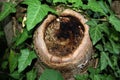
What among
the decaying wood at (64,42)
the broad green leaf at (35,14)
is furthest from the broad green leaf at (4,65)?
the broad green leaf at (35,14)

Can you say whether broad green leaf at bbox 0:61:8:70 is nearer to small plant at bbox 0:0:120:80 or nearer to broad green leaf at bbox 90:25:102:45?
small plant at bbox 0:0:120:80

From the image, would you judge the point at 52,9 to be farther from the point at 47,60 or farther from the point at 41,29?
the point at 47,60

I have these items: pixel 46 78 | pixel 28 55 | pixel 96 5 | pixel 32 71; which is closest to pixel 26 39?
pixel 28 55

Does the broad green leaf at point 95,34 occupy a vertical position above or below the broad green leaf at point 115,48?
above

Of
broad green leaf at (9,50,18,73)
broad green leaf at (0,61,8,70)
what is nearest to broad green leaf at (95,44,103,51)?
broad green leaf at (9,50,18,73)

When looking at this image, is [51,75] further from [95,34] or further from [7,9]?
[7,9]

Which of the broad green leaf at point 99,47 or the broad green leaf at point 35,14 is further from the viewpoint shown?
the broad green leaf at point 99,47

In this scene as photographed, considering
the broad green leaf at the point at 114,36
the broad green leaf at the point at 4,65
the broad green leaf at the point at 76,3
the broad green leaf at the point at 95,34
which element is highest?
the broad green leaf at the point at 76,3

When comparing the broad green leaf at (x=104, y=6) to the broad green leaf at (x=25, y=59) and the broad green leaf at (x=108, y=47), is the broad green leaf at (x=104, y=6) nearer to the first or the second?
the broad green leaf at (x=108, y=47)
